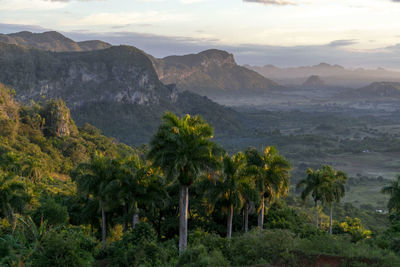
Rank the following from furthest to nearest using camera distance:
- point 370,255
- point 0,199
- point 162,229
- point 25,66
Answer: point 25,66 → point 162,229 → point 0,199 → point 370,255

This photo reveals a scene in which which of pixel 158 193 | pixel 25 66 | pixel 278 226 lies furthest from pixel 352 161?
pixel 25 66

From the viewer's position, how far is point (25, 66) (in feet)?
590

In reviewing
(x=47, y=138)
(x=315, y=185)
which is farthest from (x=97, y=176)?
(x=47, y=138)

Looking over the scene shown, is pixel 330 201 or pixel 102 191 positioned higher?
pixel 102 191

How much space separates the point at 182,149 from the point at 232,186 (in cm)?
491

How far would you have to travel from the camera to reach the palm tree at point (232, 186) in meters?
21.8

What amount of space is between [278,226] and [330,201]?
658cm

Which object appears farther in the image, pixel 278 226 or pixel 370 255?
pixel 278 226

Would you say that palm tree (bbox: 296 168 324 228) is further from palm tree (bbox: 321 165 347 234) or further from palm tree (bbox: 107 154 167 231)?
palm tree (bbox: 107 154 167 231)

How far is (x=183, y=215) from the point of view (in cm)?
2006

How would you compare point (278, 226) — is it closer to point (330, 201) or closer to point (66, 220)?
point (330, 201)

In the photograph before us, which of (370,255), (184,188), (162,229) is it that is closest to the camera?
(370,255)

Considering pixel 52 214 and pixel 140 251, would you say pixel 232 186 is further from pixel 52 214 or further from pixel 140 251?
pixel 52 214

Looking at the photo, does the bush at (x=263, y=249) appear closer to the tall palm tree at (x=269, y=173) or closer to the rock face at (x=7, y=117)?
the tall palm tree at (x=269, y=173)
